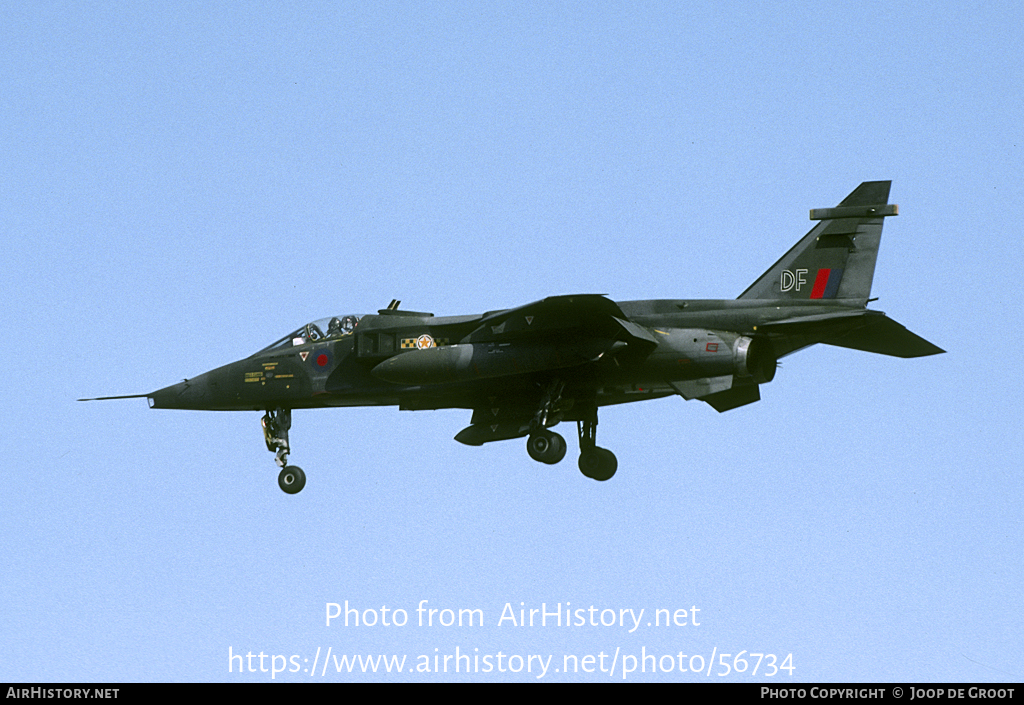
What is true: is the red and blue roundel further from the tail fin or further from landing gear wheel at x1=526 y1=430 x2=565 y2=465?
the tail fin

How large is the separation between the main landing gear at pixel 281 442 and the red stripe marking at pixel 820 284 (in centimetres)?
922

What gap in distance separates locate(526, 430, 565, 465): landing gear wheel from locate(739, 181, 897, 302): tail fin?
13.0ft

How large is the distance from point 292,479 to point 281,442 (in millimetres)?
A: 674

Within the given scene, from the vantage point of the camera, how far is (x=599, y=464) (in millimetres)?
25781

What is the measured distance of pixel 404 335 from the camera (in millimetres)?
25281

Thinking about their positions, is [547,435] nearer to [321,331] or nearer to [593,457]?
[593,457]

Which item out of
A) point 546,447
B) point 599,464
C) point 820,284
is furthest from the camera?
point 599,464

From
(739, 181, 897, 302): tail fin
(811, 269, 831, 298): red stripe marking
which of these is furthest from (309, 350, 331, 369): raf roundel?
(811, 269, 831, 298): red stripe marking

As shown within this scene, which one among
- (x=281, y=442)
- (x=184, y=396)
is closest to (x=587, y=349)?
(x=281, y=442)

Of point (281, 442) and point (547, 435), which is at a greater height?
point (547, 435)

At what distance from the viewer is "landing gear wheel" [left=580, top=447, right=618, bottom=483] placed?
84.5ft

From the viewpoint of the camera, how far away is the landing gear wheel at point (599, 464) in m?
25.8

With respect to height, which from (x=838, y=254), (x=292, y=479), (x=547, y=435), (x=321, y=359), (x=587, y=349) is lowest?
(x=292, y=479)
